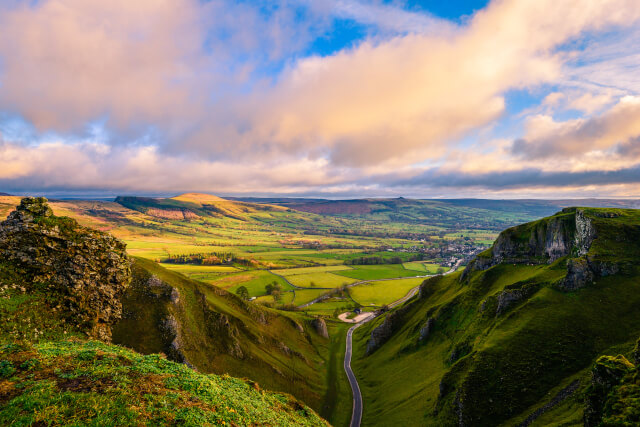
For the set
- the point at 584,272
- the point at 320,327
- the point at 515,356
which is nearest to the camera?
the point at 515,356

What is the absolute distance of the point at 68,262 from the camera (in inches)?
1388

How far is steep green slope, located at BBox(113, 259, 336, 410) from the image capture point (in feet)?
196

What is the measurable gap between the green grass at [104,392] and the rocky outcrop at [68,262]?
334 inches

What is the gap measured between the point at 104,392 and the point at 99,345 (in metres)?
15.4

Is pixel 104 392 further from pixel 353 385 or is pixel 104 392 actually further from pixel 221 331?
pixel 353 385

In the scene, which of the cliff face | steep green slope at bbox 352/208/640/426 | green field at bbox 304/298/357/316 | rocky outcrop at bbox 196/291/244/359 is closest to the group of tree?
green field at bbox 304/298/357/316

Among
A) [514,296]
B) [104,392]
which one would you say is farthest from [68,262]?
[514,296]

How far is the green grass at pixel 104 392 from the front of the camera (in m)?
14.8

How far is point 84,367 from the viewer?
20625 mm

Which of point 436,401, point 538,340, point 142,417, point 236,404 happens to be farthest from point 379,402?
point 142,417

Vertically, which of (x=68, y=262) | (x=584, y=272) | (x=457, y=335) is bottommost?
(x=457, y=335)

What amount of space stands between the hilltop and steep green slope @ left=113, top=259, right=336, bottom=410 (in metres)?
0.34

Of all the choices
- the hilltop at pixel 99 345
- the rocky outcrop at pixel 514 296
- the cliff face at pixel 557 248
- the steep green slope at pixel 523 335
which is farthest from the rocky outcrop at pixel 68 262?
the cliff face at pixel 557 248

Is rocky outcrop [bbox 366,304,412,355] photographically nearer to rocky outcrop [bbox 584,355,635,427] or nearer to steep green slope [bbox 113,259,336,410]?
steep green slope [bbox 113,259,336,410]
